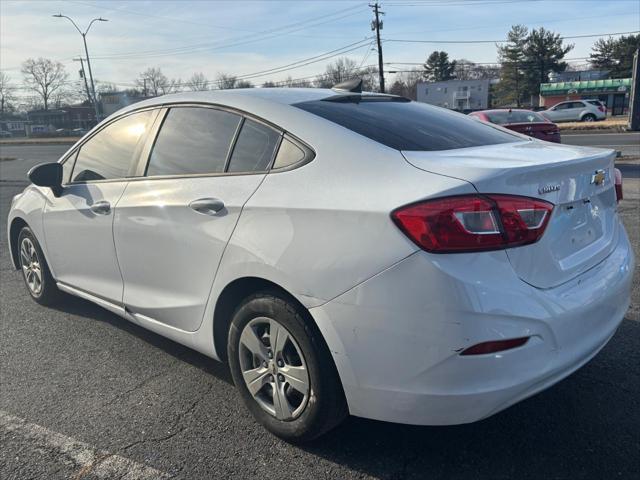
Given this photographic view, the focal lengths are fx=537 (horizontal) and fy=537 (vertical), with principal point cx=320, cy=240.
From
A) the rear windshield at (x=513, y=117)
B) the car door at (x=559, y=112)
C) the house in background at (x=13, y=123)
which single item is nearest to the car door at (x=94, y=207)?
the rear windshield at (x=513, y=117)

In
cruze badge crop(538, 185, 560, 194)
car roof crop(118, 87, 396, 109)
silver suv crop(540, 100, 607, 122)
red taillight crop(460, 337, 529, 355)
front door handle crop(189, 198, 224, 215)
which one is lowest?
silver suv crop(540, 100, 607, 122)

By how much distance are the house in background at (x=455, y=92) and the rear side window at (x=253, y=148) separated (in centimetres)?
7699

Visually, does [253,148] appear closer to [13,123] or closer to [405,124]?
[405,124]

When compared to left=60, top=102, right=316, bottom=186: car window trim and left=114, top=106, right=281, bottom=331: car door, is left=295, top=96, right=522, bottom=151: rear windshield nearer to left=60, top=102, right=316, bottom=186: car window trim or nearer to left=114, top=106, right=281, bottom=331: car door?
left=60, top=102, right=316, bottom=186: car window trim

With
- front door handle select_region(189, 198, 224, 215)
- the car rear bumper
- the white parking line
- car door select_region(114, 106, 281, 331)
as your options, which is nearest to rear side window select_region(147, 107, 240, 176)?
car door select_region(114, 106, 281, 331)

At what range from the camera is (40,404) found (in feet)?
9.98

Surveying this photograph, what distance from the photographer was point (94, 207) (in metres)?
3.48

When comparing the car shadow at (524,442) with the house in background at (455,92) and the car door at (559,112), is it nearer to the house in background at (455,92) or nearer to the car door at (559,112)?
the car door at (559,112)

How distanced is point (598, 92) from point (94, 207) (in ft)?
212

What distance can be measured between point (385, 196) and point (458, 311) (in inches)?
20.2

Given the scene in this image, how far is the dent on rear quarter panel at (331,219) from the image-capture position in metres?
2.04

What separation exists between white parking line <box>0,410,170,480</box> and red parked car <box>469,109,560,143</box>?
34.7ft

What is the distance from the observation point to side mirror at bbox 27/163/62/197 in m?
3.89

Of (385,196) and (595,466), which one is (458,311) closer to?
(385,196)
